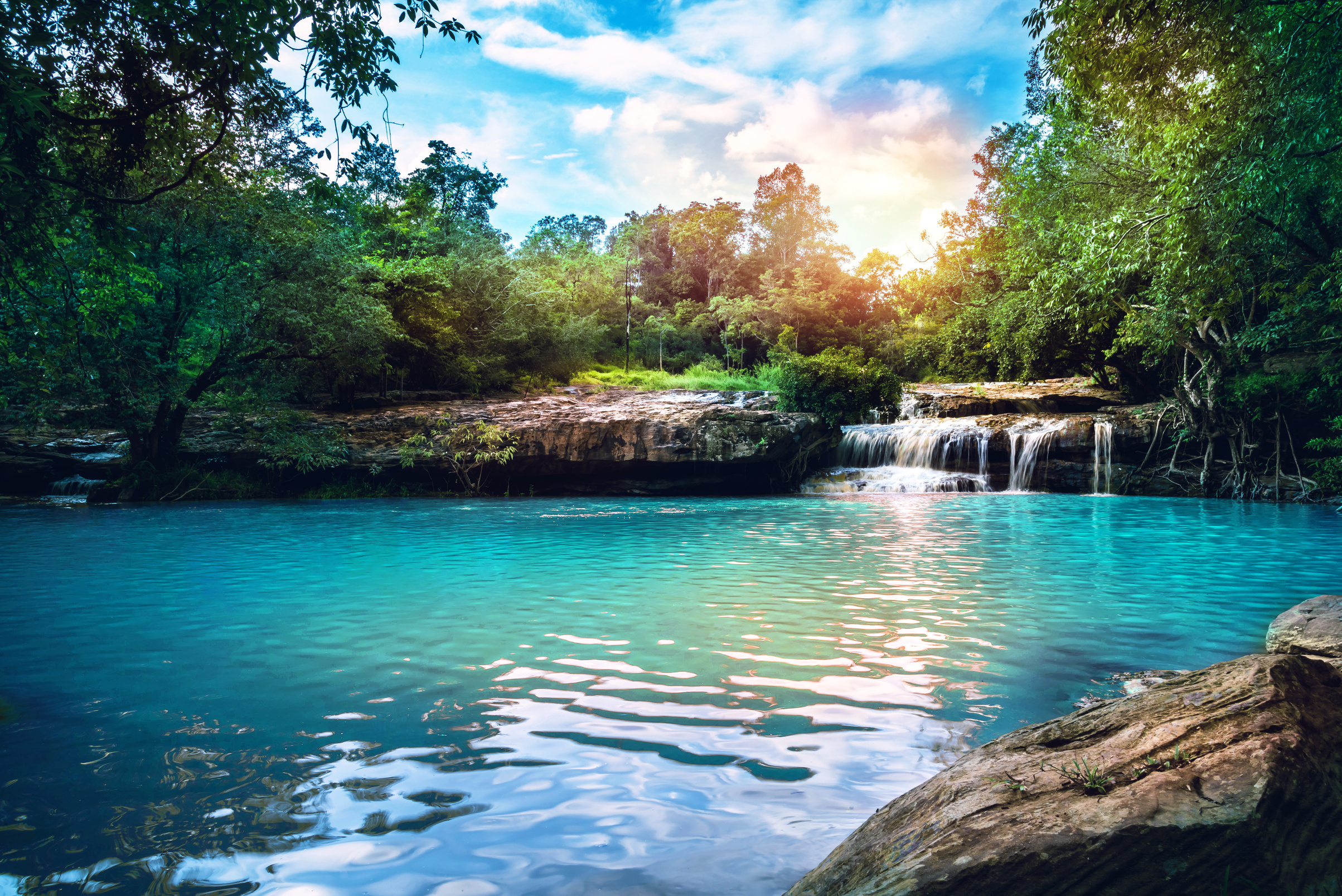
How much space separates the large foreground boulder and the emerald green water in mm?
530

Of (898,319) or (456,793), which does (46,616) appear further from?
(898,319)

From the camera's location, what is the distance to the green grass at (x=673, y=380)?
27.7m

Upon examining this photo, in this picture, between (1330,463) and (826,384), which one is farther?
(826,384)

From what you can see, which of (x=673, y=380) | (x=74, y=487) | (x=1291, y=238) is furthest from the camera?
(x=673, y=380)

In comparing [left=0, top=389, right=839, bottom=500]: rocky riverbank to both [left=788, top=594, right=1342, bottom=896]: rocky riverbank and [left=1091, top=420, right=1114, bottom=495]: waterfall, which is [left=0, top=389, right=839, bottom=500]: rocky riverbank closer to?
[left=1091, top=420, right=1114, bottom=495]: waterfall

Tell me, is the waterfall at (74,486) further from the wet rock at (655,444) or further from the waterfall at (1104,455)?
the waterfall at (1104,455)

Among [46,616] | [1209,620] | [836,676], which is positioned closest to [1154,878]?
[836,676]

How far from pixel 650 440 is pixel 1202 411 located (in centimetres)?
1431

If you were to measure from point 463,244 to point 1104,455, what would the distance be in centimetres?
2120

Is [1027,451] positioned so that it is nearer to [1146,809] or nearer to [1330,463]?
[1330,463]

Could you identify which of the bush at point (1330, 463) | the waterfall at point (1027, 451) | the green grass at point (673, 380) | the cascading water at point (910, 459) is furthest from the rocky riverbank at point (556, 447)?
the bush at point (1330, 463)

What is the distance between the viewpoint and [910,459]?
2083 centimetres

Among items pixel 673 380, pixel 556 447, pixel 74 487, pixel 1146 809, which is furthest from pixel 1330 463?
pixel 74 487

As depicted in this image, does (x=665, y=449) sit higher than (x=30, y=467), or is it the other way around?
(x=665, y=449)
